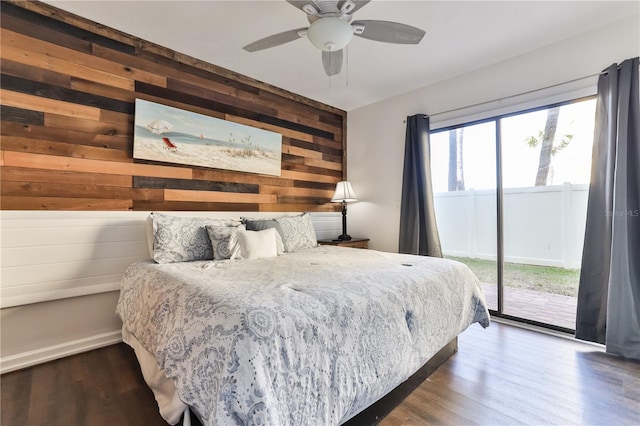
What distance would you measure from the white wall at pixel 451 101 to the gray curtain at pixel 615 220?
235mm

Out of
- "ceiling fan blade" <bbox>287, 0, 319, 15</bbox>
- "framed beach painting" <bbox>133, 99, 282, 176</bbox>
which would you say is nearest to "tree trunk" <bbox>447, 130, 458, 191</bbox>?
"framed beach painting" <bbox>133, 99, 282, 176</bbox>

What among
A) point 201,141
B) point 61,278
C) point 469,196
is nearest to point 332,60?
point 201,141

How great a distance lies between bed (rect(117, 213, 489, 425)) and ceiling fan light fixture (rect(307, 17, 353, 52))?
4.84 feet

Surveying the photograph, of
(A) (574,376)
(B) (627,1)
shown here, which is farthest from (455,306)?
(B) (627,1)

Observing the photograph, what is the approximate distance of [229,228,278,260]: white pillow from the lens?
2439mm

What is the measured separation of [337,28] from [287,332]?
5.78 feet

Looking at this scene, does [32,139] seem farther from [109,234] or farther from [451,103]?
[451,103]

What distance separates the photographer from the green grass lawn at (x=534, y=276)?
2.77 m

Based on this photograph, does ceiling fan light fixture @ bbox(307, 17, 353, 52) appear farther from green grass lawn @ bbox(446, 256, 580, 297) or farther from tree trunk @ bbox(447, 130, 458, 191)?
green grass lawn @ bbox(446, 256, 580, 297)

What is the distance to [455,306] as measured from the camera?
198cm

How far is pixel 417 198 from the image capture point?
3504 mm

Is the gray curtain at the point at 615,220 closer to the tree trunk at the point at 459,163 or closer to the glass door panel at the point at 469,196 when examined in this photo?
the glass door panel at the point at 469,196

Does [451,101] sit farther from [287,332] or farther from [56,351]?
[56,351]

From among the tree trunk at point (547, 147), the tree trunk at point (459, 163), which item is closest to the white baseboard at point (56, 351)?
the tree trunk at point (459, 163)
